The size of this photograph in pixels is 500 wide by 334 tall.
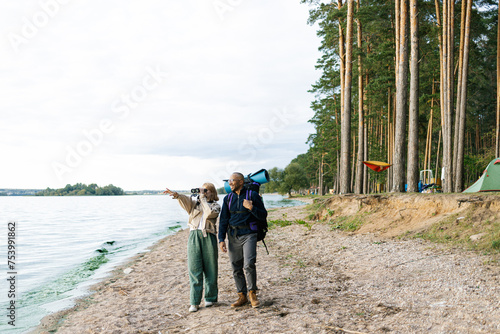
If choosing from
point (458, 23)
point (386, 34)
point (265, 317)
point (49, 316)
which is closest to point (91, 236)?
point (49, 316)

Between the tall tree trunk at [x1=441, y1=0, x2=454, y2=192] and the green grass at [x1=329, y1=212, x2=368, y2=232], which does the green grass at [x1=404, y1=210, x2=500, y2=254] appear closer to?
the green grass at [x1=329, y1=212, x2=368, y2=232]

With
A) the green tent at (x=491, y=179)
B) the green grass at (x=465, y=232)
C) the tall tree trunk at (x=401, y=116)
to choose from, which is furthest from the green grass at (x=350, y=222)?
the green tent at (x=491, y=179)

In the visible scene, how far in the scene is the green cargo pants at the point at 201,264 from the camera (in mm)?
5492

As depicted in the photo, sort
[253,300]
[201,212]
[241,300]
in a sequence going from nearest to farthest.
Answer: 1. [253,300]
2. [241,300]
3. [201,212]

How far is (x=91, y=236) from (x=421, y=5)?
2312 centimetres

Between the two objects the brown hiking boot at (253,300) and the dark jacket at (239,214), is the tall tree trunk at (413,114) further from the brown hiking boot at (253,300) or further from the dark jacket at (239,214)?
the brown hiking boot at (253,300)

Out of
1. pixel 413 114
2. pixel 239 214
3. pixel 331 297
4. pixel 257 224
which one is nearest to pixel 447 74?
pixel 413 114

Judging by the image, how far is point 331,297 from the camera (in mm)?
5668

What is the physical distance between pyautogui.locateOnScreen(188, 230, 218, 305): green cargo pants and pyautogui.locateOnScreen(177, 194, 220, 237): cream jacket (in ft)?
0.38

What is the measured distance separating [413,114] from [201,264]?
11.2 m

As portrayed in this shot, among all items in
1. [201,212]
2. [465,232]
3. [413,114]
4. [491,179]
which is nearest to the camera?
[201,212]

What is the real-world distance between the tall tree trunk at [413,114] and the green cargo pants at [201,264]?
982 cm

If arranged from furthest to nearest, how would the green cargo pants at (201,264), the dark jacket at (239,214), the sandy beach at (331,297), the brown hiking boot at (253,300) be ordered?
the green cargo pants at (201,264), the dark jacket at (239,214), the brown hiking boot at (253,300), the sandy beach at (331,297)

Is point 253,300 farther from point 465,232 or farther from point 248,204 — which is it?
point 465,232
